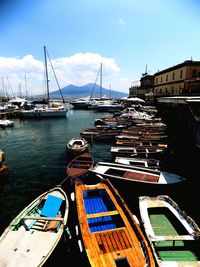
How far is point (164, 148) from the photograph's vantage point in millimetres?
25484

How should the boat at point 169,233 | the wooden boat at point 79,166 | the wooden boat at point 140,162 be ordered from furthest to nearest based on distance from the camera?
the wooden boat at point 140,162 < the wooden boat at point 79,166 < the boat at point 169,233

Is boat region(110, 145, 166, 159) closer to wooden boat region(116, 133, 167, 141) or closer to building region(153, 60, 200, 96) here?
wooden boat region(116, 133, 167, 141)

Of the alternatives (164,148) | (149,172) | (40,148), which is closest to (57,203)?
(149,172)

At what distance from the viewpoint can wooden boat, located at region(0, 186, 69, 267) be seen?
847 centimetres

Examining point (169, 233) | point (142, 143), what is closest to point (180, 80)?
point (142, 143)

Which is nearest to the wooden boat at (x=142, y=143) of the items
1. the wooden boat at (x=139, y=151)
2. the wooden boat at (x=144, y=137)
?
the wooden boat at (x=139, y=151)

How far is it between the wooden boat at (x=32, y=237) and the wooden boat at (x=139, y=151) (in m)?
13.0

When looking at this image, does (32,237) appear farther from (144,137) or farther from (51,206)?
(144,137)

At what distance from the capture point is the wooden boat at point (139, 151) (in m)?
23.9

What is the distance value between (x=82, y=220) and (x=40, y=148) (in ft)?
76.5

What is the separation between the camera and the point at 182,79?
48188mm

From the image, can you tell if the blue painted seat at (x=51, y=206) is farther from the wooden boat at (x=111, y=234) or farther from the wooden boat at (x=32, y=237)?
the wooden boat at (x=111, y=234)

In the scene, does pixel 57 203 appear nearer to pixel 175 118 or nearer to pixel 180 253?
pixel 180 253

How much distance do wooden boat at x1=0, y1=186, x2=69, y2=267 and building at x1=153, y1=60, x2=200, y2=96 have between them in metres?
37.7
